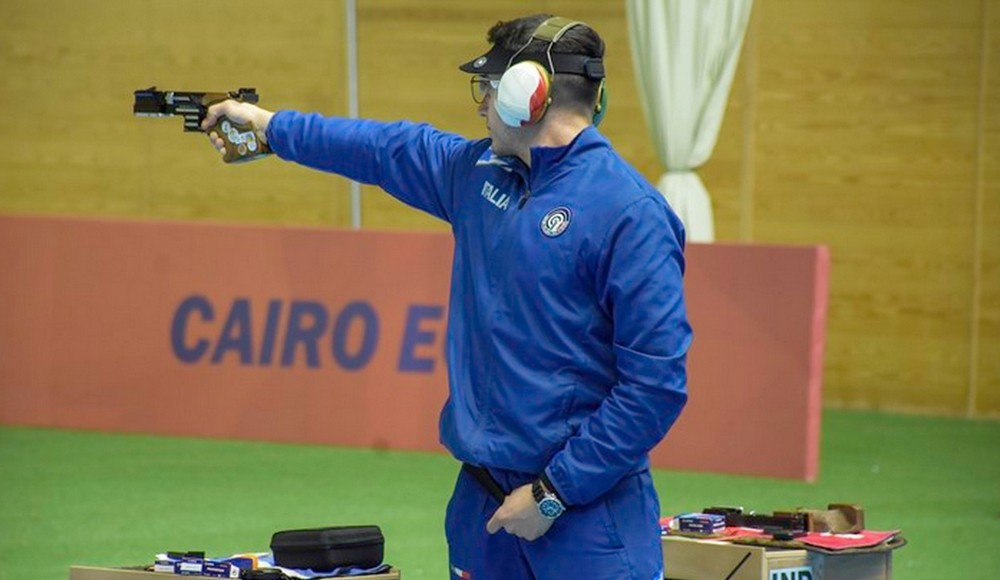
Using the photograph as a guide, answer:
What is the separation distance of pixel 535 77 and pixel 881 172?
7.94m

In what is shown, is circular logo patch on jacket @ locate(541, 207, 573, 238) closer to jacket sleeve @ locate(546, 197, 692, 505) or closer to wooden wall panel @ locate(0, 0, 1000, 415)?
jacket sleeve @ locate(546, 197, 692, 505)

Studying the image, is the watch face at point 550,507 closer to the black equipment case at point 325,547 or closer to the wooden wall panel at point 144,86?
the black equipment case at point 325,547

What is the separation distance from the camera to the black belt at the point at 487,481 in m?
4.30

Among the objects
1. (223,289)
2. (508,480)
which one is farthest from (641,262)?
(223,289)

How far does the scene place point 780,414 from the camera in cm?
954

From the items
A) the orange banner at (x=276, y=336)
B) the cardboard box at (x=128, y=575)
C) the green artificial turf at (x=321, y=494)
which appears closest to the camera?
the cardboard box at (x=128, y=575)

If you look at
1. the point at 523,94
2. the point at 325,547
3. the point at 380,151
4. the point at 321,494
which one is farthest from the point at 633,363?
the point at 321,494

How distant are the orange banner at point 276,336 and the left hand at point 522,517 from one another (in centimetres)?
551

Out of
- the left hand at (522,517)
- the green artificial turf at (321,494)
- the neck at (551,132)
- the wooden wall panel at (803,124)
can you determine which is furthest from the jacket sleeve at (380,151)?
the wooden wall panel at (803,124)

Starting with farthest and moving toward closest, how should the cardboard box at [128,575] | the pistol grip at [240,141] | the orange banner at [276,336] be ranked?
1. the orange banner at [276,336]
2. the cardboard box at [128,575]
3. the pistol grip at [240,141]

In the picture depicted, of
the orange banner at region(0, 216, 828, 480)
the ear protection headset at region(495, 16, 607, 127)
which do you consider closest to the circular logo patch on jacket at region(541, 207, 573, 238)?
the ear protection headset at region(495, 16, 607, 127)

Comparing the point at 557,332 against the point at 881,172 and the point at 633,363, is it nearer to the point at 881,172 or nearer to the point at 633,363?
the point at 633,363

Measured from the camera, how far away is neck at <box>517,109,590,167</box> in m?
4.29

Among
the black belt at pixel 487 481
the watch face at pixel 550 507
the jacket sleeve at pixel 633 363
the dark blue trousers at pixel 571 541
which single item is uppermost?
the jacket sleeve at pixel 633 363
